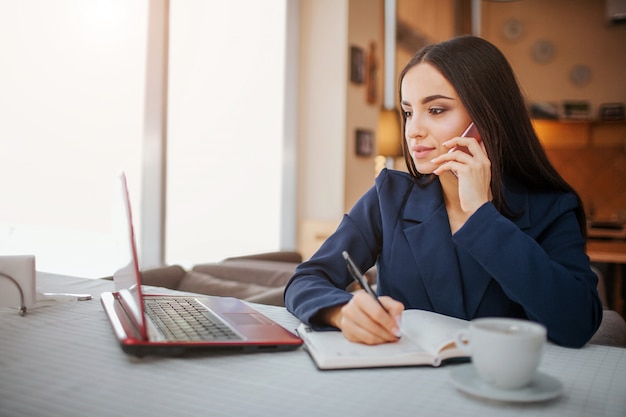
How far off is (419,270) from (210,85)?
13.2ft

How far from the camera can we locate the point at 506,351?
73 cm

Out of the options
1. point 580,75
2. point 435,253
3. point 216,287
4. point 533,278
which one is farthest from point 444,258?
point 580,75

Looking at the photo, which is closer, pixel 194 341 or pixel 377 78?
pixel 194 341

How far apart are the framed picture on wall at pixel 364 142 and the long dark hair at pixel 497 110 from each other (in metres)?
3.91

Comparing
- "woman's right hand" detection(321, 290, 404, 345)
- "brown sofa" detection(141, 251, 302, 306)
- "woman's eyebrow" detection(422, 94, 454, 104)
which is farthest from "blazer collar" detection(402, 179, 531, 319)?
"brown sofa" detection(141, 251, 302, 306)

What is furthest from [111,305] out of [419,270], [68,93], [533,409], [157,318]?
[68,93]

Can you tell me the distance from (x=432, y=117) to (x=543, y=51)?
772 centimetres

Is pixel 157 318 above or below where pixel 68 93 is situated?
below

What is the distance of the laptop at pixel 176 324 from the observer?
912 millimetres

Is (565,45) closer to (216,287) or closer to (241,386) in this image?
(216,287)

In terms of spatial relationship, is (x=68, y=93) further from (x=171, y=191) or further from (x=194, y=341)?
(x=194, y=341)

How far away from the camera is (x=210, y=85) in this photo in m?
5.08

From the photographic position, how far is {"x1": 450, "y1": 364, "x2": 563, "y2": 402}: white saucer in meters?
0.74

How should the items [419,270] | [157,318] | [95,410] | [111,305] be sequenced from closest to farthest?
[95,410], [157,318], [111,305], [419,270]
